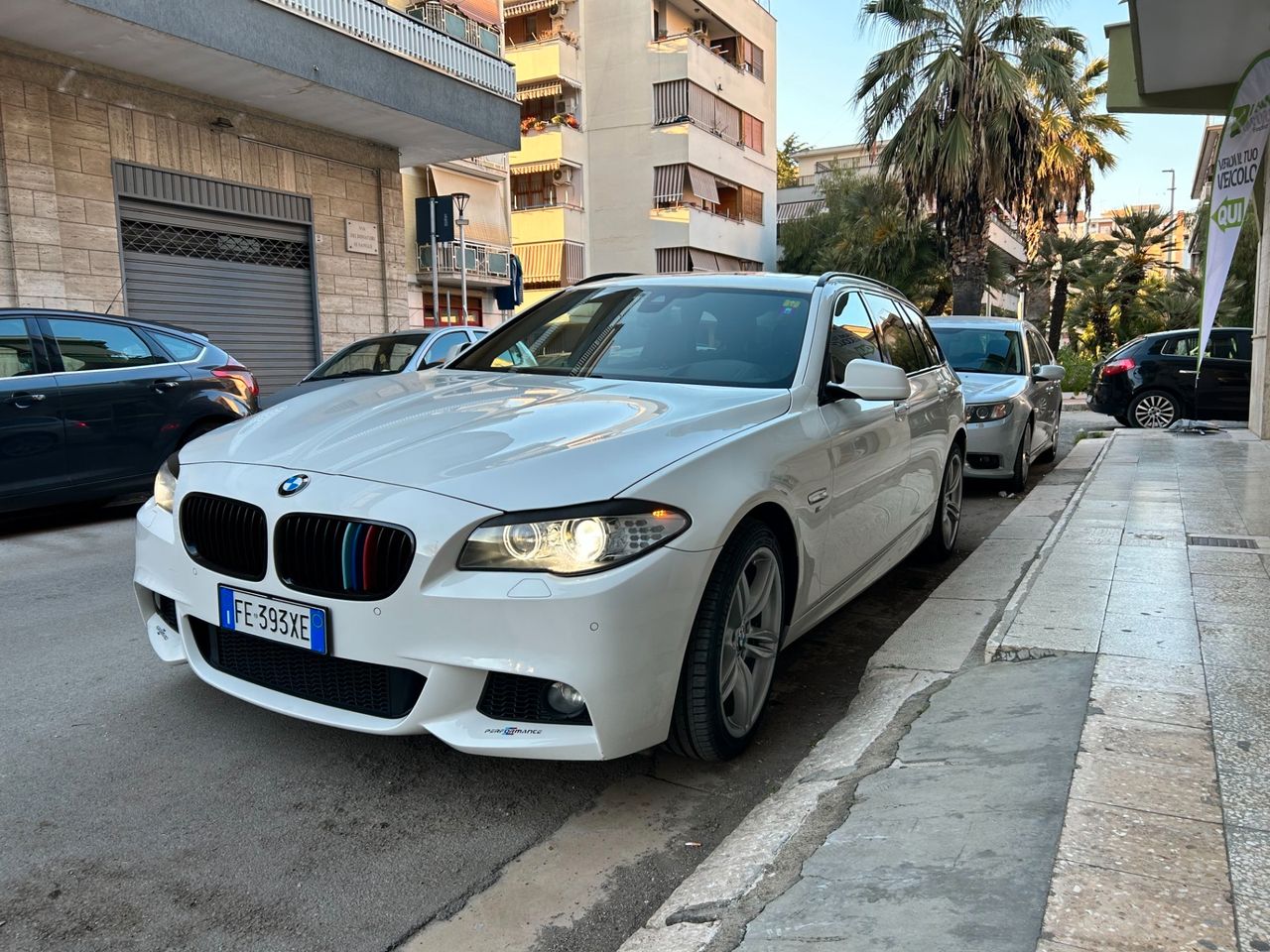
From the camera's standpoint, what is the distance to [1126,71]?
11.3m

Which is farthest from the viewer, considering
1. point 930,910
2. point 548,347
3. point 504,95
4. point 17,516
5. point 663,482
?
point 504,95

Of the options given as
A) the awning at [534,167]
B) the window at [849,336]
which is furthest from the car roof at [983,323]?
the awning at [534,167]

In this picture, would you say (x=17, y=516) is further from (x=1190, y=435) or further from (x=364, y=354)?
(x=1190, y=435)

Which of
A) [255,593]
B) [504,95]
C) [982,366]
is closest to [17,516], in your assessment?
[255,593]

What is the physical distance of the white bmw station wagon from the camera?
2516 mm

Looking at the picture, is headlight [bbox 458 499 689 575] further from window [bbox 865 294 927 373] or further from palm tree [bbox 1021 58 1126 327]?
palm tree [bbox 1021 58 1126 327]

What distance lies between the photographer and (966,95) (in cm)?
1922

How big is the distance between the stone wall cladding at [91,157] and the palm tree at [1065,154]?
13.9 meters

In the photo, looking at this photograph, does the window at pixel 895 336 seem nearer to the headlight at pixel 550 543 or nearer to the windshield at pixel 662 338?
the windshield at pixel 662 338

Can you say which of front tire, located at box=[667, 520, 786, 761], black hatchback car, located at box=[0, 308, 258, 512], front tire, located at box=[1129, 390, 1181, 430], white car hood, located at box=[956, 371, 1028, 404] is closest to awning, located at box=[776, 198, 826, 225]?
front tire, located at box=[1129, 390, 1181, 430]

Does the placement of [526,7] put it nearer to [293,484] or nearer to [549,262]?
[549,262]

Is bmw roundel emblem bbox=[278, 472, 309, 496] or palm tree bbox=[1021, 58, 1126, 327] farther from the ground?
palm tree bbox=[1021, 58, 1126, 327]

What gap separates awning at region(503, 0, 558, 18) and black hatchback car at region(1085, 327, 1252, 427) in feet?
85.1

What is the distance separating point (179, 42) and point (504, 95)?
6.48 metres
